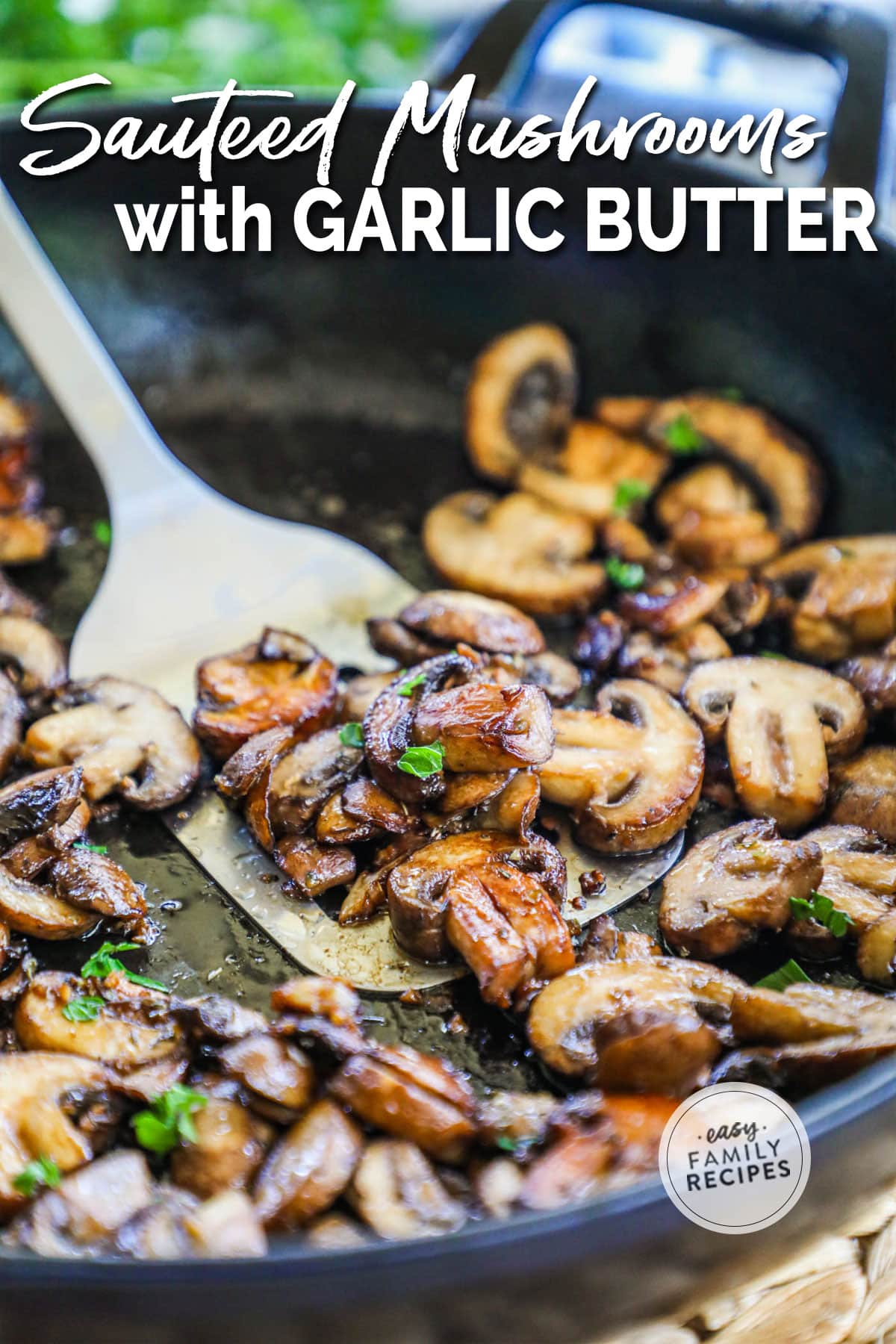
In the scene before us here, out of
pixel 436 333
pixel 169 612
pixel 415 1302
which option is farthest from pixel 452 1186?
pixel 436 333

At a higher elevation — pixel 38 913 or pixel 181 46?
pixel 181 46

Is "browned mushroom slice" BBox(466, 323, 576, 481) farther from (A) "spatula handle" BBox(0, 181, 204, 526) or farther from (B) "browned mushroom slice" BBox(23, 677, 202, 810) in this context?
(B) "browned mushroom slice" BBox(23, 677, 202, 810)

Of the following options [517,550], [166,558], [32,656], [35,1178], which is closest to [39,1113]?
[35,1178]

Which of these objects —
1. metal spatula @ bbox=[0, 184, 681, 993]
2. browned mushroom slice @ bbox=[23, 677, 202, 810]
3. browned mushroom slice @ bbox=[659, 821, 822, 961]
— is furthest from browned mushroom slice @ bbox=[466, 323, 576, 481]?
browned mushroom slice @ bbox=[659, 821, 822, 961]

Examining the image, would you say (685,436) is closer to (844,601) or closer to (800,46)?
(844,601)

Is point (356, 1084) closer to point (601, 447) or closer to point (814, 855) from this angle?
point (814, 855)

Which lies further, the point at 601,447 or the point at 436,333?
the point at 436,333
